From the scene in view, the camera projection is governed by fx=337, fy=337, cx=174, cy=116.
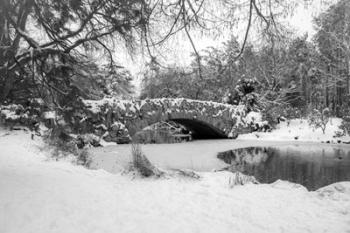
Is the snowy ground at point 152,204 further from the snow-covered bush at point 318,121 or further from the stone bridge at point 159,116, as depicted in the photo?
the snow-covered bush at point 318,121

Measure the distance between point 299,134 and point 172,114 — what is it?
6.10 meters

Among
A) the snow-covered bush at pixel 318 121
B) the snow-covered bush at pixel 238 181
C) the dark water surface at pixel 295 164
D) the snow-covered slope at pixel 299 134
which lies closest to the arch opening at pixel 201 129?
the snow-covered slope at pixel 299 134

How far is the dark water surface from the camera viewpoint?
6.42m

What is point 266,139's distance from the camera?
14.8 metres

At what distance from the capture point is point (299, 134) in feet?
48.9

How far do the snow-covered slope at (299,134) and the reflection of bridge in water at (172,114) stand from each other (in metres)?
1.08

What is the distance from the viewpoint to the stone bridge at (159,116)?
415 inches

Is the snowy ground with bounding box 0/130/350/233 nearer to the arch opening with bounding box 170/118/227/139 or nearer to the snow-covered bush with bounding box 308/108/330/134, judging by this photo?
the arch opening with bounding box 170/118/227/139

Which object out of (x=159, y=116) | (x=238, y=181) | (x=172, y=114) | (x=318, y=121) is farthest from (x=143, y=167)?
(x=318, y=121)

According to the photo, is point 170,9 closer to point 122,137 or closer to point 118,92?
point 122,137

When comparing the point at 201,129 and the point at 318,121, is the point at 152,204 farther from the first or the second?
the point at 318,121

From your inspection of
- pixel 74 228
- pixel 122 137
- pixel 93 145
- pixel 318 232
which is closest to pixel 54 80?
pixel 74 228

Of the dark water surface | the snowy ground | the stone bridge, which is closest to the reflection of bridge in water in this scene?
the stone bridge

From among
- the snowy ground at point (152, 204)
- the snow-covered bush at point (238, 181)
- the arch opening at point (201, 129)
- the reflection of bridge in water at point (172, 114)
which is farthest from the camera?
the arch opening at point (201, 129)
